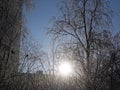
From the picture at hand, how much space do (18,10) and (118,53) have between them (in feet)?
45.9

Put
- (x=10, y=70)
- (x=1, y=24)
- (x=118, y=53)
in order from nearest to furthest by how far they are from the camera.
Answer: (x=10, y=70)
(x=1, y=24)
(x=118, y=53)

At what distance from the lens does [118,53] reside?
79.0 feet

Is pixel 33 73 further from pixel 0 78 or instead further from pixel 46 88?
pixel 0 78

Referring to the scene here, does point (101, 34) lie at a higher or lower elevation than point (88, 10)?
lower

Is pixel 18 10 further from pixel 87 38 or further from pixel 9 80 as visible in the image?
pixel 87 38

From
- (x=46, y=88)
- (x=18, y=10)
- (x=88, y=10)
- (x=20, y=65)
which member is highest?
(x=88, y=10)

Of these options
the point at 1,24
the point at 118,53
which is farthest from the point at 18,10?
the point at 118,53

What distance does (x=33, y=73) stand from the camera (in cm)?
1092

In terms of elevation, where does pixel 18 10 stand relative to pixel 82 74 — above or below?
above

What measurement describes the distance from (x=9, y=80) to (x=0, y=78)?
0.33 m

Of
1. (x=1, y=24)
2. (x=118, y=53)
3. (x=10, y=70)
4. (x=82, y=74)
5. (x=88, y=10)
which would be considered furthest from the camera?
(x=118, y=53)

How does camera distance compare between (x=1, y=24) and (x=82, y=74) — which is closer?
(x=1, y=24)

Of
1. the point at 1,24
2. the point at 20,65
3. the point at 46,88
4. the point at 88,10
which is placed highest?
the point at 88,10

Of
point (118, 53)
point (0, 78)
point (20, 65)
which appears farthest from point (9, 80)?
point (118, 53)
